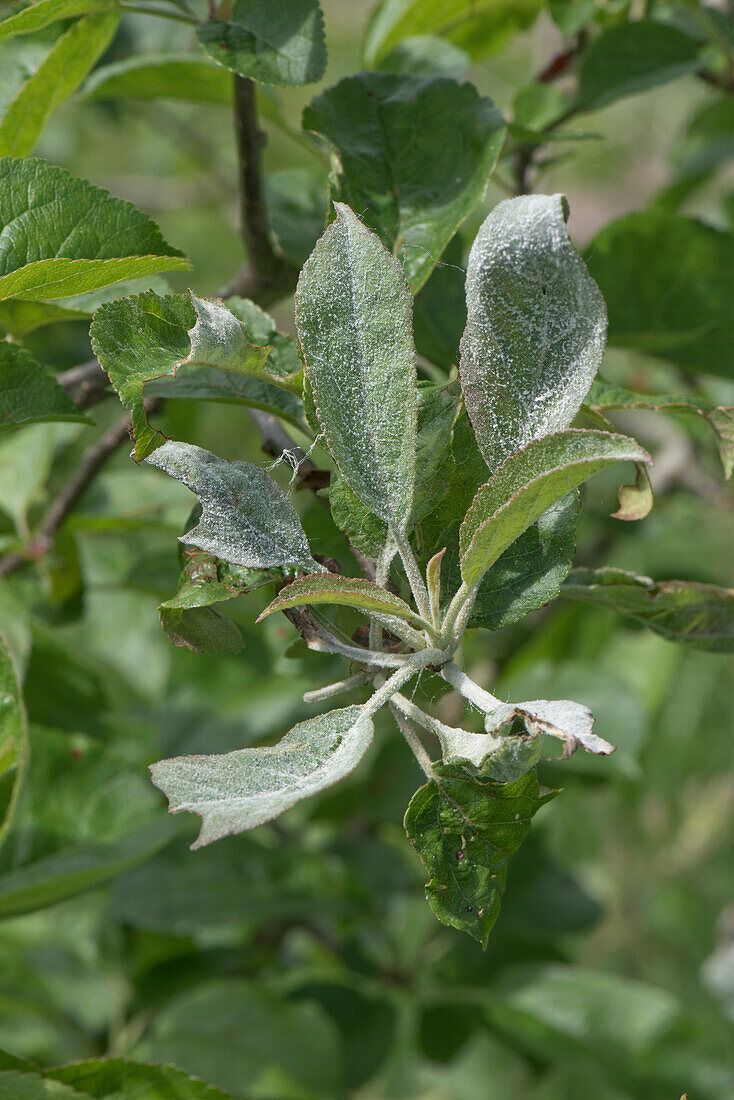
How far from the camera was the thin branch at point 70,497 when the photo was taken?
68 centimetres

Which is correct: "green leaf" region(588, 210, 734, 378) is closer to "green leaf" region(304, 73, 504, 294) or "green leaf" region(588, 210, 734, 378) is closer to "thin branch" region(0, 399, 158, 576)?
"green leaf" region(304, 73, 504, 294)

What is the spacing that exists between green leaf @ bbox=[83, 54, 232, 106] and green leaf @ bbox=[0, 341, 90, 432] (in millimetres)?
279

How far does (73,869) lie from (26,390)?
271 mm

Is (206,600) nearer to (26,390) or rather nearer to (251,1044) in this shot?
(26,390)

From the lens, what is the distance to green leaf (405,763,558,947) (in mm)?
352

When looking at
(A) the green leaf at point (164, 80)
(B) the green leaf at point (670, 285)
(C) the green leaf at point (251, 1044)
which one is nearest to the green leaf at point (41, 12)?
(A) the green leaf at point (164, 80)

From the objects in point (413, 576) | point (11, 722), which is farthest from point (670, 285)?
point (11, 722)

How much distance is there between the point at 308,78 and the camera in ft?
1.58

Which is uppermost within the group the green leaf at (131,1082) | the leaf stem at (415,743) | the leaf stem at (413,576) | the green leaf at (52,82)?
the green leaf at (52,82)

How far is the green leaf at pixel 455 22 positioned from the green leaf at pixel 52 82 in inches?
9.3

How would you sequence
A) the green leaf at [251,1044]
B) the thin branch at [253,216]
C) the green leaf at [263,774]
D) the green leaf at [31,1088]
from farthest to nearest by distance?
the green leaf at [251,1044] → the thin branch at [253,216] → the green leaf at [31,1088] → the green leaf at [263,774]

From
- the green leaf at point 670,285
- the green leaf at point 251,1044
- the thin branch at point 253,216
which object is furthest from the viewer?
the green leaf at point 251,1044

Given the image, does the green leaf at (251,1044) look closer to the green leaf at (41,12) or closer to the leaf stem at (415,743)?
the leaf stem at (415,743)

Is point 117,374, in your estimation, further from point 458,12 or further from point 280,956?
point 280,956
